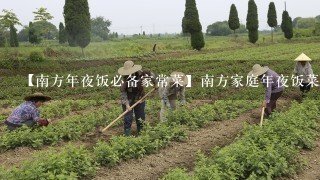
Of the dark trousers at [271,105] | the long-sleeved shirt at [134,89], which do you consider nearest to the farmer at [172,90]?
the long-sleeved shirt at [134,89]

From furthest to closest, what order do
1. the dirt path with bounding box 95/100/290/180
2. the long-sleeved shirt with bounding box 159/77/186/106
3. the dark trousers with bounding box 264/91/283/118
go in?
the dark trousers with bounding box 264/91/283/118 → the long-sleeved shirt with bounding box 159/77/186/106 → the dirt path with bounding box 95/100/290/180

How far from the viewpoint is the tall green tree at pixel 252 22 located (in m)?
41.9

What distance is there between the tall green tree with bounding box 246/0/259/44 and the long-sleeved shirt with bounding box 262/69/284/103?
3350 cm

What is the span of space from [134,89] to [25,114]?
7.27 ft

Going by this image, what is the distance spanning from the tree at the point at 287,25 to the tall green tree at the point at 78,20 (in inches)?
1119

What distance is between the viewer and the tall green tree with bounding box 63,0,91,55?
25.9 metres

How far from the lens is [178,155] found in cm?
694

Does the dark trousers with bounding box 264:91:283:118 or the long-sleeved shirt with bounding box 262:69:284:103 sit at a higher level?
the long-sleeved shirt with bounding box 262:69:284:103

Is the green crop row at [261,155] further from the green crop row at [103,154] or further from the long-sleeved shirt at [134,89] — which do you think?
the long-sleeved shirt at [134,89]

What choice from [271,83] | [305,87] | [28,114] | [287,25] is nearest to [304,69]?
[305,87]

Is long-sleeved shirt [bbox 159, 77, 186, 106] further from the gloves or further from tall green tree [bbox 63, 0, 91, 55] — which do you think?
tall green tree [bbox 63, 0, 91, 55]

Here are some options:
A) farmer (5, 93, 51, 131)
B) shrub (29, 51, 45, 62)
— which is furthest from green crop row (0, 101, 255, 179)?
shrub (29, 51, 45, 62)

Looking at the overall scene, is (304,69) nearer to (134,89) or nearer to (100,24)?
(134,89)

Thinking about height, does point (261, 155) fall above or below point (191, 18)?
below
